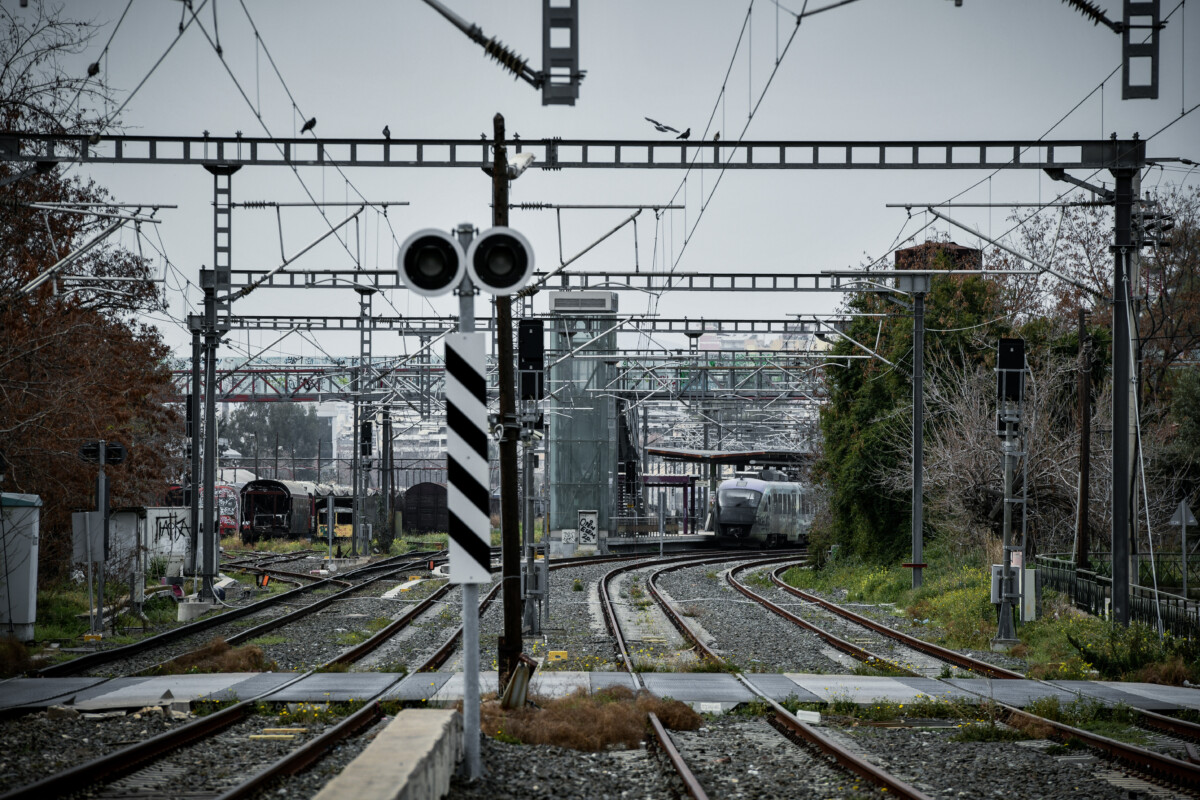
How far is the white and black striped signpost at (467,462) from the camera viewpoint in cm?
871

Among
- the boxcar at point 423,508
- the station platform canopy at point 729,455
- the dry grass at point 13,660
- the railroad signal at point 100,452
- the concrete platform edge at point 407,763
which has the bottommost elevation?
the boxcar at point 423,508

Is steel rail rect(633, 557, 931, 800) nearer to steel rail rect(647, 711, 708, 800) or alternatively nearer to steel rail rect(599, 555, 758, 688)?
steel rail rect(647, 711, 708, 800)

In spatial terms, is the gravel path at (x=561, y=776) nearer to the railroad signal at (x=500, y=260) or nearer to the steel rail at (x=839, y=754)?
the steel rail at (x=839, y=754)

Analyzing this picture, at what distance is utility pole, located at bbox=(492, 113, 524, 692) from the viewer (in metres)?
13.2

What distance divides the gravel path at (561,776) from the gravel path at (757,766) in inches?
16.6

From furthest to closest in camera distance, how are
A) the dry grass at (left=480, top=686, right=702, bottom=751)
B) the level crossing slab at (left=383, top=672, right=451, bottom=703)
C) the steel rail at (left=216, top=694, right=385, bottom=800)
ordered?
the level crossing slab at (left=383, top=672, right=451, bottom=703) → the dry grass at (left=480, top=686, right=702, bottom=751) → the steel rail at (left=216, top=694, right=385, bottom=800)

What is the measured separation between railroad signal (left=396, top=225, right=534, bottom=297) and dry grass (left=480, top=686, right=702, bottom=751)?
14.4ft

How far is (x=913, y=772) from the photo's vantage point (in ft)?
33.2

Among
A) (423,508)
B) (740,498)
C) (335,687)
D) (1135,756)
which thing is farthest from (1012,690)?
(423,508)

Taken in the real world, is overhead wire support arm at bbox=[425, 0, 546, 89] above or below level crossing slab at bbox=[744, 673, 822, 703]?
above

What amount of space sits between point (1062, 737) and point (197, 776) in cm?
805

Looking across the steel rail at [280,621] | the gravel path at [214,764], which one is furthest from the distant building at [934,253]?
the gravel path at [214,764]

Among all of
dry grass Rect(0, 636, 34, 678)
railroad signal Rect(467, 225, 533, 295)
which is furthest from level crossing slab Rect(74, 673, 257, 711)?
railroad signal Rect(467, 225, 533, 295)

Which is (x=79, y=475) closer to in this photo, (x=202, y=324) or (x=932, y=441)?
(x=202, y=324)
